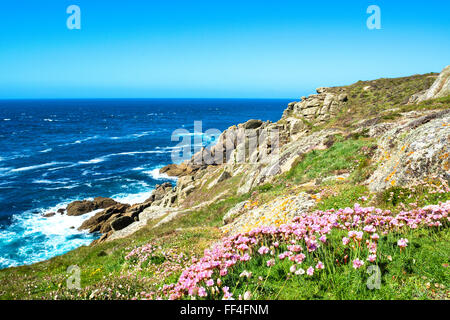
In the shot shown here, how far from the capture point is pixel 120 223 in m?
37.2

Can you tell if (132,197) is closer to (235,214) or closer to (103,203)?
(103,203)

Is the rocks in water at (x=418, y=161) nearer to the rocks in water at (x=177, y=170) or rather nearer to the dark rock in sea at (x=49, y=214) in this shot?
the dark rock in sea at (x=49, y=214)

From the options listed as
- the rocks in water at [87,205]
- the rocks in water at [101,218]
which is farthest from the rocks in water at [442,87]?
the rocks in water at [87,205]

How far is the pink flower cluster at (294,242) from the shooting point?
4.77 meters

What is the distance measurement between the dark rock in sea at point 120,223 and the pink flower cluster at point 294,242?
34.7 meters

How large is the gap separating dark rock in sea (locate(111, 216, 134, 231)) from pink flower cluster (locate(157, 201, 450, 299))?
34694mm

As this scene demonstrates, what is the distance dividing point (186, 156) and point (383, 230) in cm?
7762

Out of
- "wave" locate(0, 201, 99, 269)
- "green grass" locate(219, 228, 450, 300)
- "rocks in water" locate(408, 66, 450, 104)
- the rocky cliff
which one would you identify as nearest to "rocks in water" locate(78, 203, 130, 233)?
the rocky cliff

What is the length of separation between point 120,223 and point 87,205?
40.6 ft

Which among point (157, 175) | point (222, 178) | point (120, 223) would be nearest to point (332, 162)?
point (222, 178)

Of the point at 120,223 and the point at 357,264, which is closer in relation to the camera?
the point at 357,264

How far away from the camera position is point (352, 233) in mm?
5164

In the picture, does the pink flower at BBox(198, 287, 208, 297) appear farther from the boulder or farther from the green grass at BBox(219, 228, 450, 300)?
the boulder
